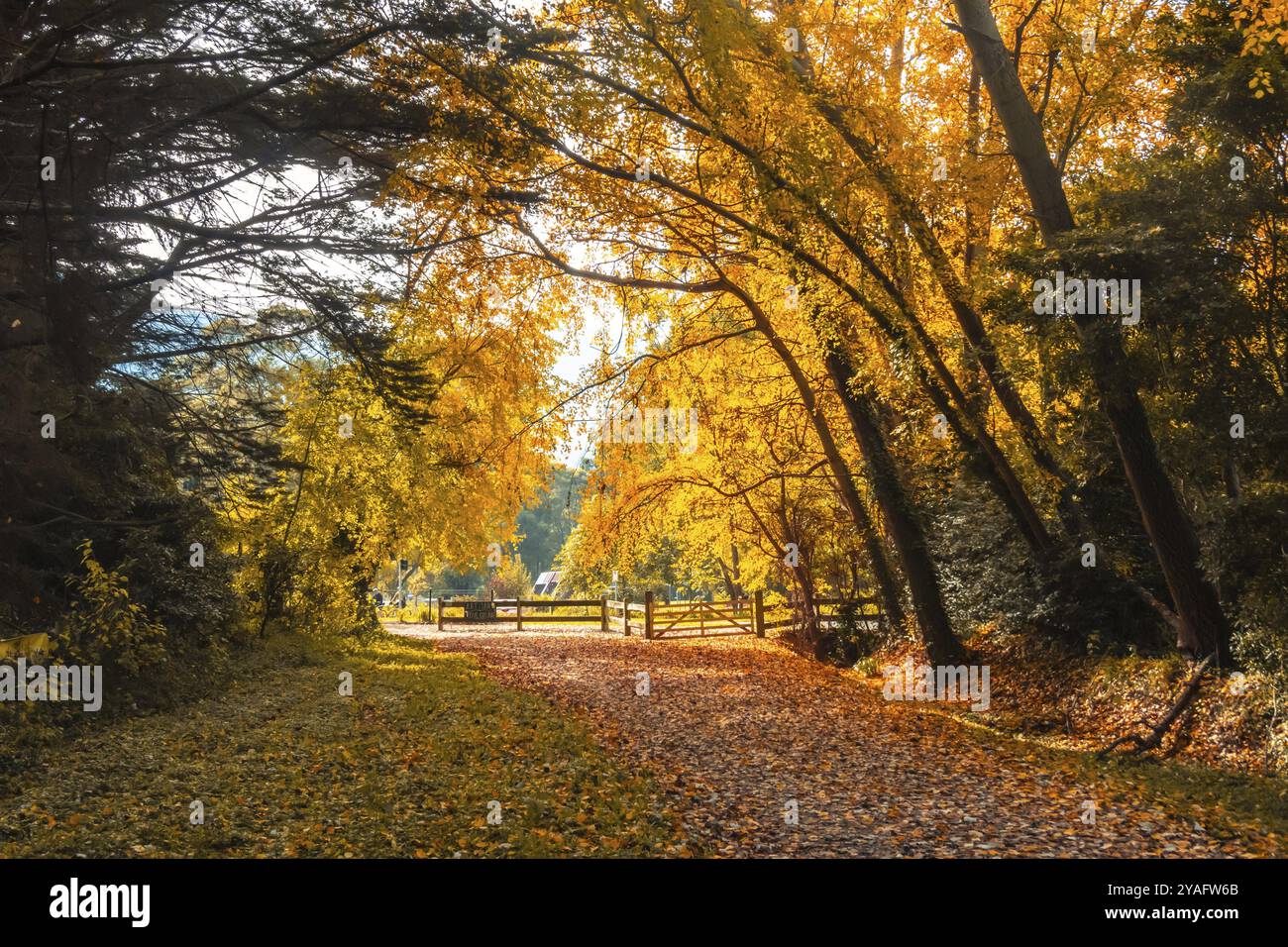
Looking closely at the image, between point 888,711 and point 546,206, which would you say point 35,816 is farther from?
point 888,711

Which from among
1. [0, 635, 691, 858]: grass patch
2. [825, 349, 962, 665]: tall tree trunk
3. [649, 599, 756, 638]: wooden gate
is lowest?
[649, 599, 756, 638]: wooden gate

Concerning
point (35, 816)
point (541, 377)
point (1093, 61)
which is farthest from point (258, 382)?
point (1093, 61)

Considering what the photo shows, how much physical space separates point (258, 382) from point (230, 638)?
462cm

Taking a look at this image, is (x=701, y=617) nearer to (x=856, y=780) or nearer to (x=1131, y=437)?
(x=1131, y=437)

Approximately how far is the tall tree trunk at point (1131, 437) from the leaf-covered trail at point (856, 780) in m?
2.12

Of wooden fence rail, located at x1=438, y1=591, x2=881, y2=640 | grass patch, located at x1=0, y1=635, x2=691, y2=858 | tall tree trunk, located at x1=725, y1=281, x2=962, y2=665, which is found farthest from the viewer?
wooden fence rail, located at x1=438, y1=591, x2=881, y2=640

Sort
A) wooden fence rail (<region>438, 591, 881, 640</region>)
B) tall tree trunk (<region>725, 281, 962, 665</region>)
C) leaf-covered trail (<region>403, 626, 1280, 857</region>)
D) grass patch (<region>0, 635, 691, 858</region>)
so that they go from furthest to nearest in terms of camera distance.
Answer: wooden fence rail (<region>438, 591, 881, 640</region>) → tall tree trunk (<region>725, 281, 962, 665</region>) → leaf-covered trail (<region>403, 626, 1280, 857</region>) → grass patch (<region>0, 635, 691, 858</region>)

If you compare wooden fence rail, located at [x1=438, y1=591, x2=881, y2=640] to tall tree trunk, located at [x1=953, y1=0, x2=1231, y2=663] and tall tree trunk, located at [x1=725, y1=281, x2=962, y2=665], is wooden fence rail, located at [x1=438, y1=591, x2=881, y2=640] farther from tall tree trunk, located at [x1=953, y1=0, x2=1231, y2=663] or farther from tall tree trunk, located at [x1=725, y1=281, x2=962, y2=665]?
tall tree trunk, located at [x1=953, y1=0, x2=1231, y2=663]

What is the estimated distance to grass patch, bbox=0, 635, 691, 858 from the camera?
19.5ft

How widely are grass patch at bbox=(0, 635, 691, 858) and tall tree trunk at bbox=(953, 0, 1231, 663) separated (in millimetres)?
5853

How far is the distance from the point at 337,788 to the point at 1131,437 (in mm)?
8096

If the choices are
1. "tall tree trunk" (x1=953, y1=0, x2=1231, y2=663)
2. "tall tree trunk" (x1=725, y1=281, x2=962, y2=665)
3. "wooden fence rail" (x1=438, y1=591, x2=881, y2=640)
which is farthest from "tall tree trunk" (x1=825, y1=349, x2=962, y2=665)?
"wooden fence rail" (x1=438, y1=591, x2=881, y2=640)

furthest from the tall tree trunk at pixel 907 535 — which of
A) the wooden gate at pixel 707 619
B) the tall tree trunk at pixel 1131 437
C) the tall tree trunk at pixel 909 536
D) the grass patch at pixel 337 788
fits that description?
the wooden gate at pixel 707 619

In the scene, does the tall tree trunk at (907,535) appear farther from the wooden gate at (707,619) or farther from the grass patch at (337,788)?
the wooden gate at (707,619)
